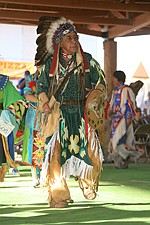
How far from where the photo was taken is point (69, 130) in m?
5.95

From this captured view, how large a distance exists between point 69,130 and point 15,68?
18.8 m

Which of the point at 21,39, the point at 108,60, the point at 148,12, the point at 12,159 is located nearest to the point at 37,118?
the point at 12,159

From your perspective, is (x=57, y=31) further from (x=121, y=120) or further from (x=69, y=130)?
(x=121, y=120)

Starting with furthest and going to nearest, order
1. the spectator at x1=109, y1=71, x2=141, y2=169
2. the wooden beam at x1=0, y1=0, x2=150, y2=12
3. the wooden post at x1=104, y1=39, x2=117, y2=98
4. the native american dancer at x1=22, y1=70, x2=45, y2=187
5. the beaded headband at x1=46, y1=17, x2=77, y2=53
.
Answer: the wooden post at x1=104, y1=39, x2=117, y2=98 < the wooden beam at x1=0, y1=0, x2=150, y2=12 < the spectator at x1=109, y1=71, x2=141, y2=169 < the native american dancer at x1=22, y1=70, x2=45, y2=187 < the beaded headband at x1=46, y1=17, x2=77, y2=53

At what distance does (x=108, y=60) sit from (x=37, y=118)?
871cm

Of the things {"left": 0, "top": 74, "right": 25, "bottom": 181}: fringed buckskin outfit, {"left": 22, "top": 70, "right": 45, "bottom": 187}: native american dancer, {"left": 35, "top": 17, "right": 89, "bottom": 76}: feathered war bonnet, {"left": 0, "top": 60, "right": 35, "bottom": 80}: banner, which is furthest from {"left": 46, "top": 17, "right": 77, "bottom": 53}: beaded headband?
{"left": 0, "top": 60, "right": 35, "bottom": 80}: banner

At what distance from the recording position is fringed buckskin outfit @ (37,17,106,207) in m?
5.87

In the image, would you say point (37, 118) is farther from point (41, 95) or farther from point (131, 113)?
point (131, 113)

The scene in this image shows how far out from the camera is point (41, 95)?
595 centimetres

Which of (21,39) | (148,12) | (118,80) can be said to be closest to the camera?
(118,80)

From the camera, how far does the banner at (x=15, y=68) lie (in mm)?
23938

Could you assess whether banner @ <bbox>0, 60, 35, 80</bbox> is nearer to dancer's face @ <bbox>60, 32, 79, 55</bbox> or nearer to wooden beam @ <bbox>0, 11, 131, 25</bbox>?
wooden beam @ <bbox>0, 11, 131, 25</bbox>

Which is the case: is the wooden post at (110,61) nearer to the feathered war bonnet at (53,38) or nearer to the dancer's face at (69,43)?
the feathered war bonnet at (53,38)

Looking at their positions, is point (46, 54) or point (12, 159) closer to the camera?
point (46, 54)
